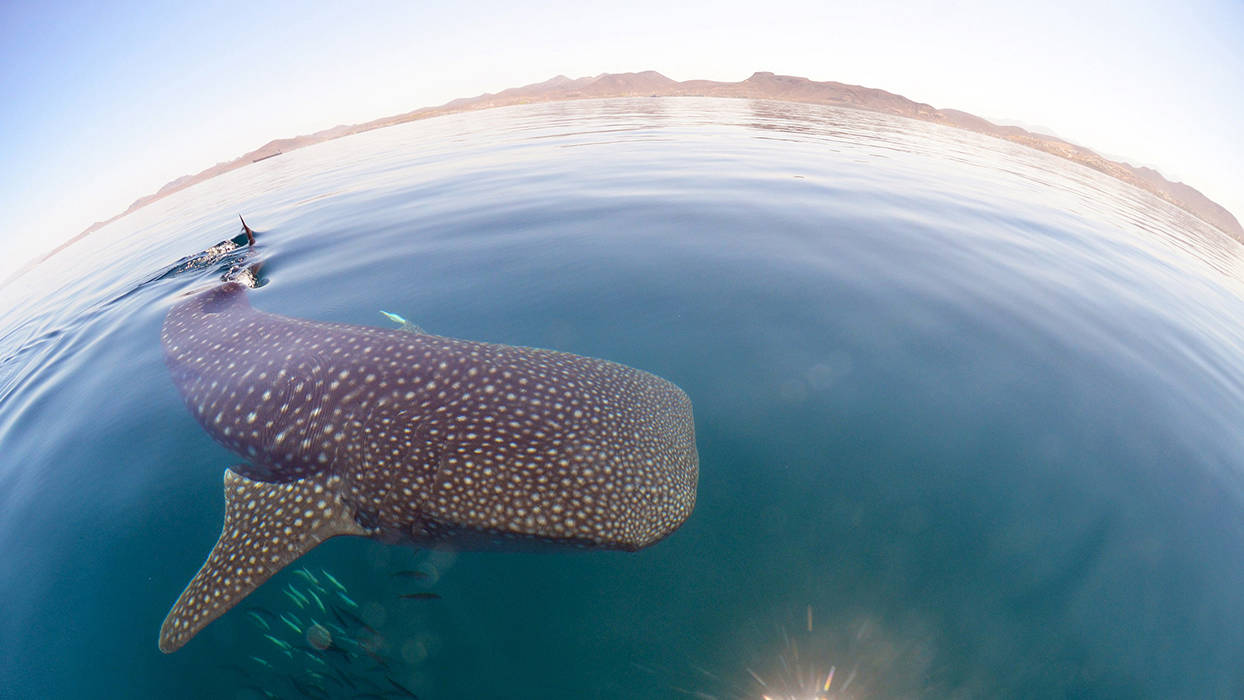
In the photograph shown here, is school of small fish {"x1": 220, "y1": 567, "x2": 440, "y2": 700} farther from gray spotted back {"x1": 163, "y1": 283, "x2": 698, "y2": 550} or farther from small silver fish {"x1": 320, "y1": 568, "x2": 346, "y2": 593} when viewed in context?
gray spotted back {"x1": 163, "y1": 283, "x2": 698, "y2": 550}

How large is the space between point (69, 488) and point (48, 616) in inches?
77.3

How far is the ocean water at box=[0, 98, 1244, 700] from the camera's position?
11.4 ft

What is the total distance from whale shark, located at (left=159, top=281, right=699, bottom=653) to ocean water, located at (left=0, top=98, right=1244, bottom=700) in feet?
2.65

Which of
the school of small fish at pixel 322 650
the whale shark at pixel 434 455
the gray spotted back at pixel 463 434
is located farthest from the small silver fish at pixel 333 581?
the gray spotted back at pixel 463 434

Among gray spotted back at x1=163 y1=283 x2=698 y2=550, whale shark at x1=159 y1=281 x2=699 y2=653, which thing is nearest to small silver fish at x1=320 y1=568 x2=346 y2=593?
whale shark at x1=159 y1=281 x2=699 y2=653

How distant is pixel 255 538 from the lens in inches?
139

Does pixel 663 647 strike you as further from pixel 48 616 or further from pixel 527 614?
pixel 48 616

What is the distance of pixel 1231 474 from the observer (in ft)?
16.4

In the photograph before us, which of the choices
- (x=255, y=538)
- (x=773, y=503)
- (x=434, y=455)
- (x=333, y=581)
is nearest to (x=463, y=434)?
(x=434, y=455)

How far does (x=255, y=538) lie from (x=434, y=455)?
1.65 m

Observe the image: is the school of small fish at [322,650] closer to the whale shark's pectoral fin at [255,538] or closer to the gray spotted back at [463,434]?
the whale shark's pectoral fin at [255,538]

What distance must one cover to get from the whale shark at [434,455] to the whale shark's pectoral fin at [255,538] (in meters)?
0.01

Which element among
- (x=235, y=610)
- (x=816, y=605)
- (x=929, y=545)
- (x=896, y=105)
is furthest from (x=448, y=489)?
(x=896, y=105)

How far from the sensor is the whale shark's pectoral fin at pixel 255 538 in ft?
10.8
